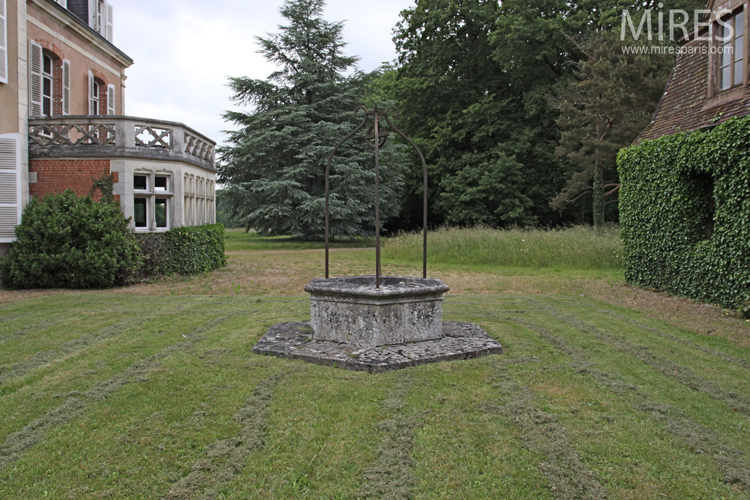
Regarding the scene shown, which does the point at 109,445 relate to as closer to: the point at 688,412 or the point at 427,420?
the point at 427,420

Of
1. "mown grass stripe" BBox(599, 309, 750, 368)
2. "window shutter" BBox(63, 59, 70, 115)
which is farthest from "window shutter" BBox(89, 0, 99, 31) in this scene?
"mown grass stripe" BBox(599, 309, 750, 368)

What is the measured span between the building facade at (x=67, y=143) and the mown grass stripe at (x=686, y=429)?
10.3m

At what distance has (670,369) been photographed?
488 cm

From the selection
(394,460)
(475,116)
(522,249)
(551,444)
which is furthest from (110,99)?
(475,116)

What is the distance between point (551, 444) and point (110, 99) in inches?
708

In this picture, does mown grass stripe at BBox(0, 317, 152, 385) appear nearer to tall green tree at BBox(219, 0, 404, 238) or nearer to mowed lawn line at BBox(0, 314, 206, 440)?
mowed lawn line at BBox(0, 314, 206, 440)

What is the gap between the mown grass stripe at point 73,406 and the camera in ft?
10.5

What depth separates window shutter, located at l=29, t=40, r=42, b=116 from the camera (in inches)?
486

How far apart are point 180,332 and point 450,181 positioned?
80.0 feet

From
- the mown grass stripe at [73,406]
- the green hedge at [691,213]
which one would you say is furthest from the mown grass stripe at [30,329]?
the green hedge at [691,213]

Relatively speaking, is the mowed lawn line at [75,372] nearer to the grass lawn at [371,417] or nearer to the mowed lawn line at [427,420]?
the grass lawn at [371,417]

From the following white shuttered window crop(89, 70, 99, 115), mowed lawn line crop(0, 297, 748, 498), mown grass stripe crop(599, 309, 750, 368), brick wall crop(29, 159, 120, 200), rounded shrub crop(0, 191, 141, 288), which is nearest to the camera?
mowed lawn line crop(0, 297, 748, 498)

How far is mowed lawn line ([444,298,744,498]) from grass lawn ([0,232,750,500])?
1 centimetres

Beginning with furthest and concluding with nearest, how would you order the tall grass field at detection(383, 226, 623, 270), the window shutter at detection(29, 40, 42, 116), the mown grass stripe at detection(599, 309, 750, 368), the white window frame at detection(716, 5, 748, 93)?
the tall grass field at detection(383, 226, 623, 270) → the window shutter at detection(29, 40, 42, 116) → the white window frame at detection(716, 5, 748, 93) → the mown grass stripe at detection(599, 309, 750, 368)
